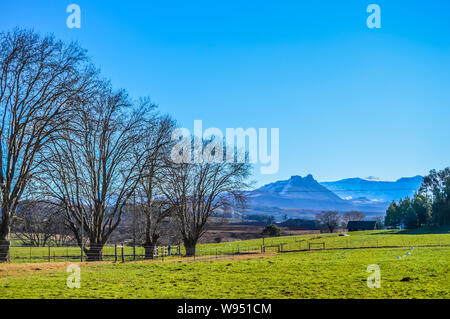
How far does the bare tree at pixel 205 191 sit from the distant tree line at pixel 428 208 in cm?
7675

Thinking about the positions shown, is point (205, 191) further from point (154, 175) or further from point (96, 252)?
point (96, 252)

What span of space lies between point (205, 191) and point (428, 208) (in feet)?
291

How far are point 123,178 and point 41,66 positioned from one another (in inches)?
499

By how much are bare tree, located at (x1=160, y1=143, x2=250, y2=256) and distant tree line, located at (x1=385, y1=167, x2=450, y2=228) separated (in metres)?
76.8

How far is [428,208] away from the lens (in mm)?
118125

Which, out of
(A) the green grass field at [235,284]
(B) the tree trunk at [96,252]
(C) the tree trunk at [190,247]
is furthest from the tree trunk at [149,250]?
(A) the green grass field at [235,284]

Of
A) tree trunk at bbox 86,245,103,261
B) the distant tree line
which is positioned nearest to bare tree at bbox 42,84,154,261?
tree trunk at bbox 86,245,103,261

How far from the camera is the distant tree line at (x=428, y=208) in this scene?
357 ft

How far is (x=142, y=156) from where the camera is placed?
40000mm

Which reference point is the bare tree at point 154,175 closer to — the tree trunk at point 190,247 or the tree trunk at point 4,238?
the tree trunk at point 190,247

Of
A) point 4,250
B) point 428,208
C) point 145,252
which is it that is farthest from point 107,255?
point 428,208
